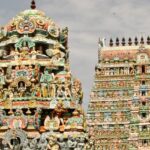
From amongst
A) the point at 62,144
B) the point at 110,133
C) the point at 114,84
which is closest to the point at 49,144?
the point at 62,144

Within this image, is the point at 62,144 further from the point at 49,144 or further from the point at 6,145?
the point at 6,145

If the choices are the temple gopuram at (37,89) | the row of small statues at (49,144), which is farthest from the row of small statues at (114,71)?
the row of small statues at (49,144)

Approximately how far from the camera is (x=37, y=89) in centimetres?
3991

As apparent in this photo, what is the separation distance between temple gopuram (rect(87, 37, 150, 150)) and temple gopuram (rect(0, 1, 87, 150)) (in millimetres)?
21463

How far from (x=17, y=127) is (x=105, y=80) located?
96.4 ft

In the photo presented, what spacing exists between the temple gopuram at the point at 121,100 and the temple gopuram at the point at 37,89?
2146 centimetres

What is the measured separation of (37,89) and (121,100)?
90.0 ft

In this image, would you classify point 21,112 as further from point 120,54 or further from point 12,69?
point 120,54

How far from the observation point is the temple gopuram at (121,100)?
6347cm

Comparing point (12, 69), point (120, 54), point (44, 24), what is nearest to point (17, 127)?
point (12, 69)

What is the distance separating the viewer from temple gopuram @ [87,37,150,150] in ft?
208

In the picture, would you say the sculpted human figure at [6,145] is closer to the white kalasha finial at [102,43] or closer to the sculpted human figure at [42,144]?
the sculpted human figure at [42,144]

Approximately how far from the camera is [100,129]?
66062mm

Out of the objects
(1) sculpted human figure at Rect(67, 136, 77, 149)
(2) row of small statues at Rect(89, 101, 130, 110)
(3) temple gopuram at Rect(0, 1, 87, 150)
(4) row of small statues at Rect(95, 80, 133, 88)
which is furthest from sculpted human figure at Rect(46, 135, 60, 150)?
(4) row of small statues at Rect(95, 80, 133, 88)
